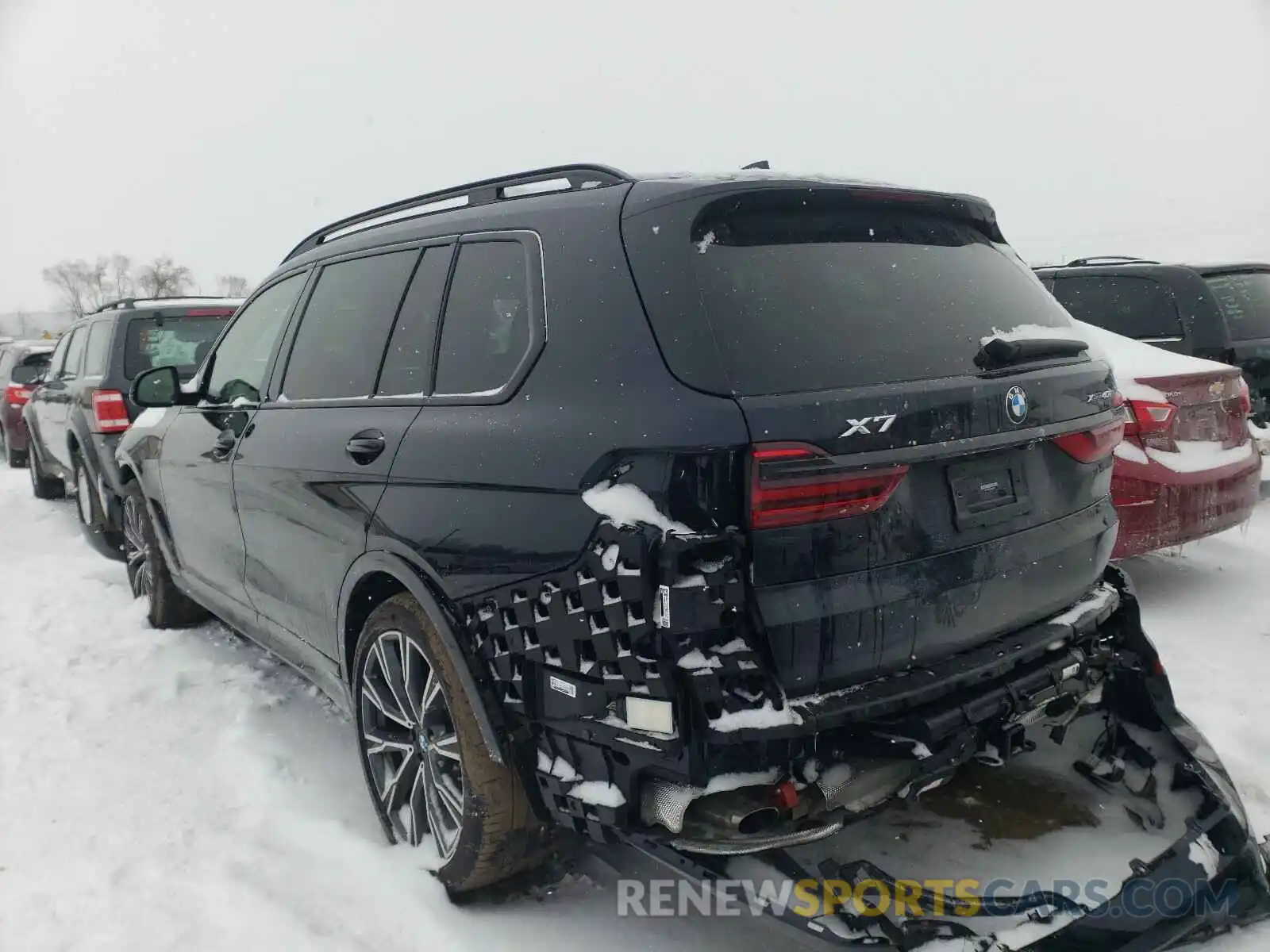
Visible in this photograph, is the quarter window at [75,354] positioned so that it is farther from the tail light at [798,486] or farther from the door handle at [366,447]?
the tail light at [798,486]

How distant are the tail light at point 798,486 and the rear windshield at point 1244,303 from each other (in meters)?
6.92

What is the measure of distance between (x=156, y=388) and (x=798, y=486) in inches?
135

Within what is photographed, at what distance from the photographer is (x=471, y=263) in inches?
100

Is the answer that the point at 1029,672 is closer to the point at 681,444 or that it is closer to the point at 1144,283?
the point at 681,444

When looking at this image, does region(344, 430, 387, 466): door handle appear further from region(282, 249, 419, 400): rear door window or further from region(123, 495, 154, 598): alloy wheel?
region(123, 495, 154, 598): alloy wheel

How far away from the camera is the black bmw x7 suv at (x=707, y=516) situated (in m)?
1.82

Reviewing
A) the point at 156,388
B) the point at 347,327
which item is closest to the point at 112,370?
the point at 156,388

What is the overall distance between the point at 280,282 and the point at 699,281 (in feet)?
7.91

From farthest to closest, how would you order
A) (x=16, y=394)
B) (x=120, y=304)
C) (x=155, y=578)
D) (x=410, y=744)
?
(x=16, y=394) < (x=120, y=304) < (x=155, y=578) < (x=410, y=744)

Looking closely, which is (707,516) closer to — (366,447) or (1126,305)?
(366,447)

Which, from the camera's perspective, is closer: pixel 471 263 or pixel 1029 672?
pixel 1029 672

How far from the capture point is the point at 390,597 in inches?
107

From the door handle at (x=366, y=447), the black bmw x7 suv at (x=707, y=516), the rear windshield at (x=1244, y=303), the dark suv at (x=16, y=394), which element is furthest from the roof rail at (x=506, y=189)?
the dark suv at (x=16, y=394)

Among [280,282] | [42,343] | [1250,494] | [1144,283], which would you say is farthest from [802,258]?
[42,343]
